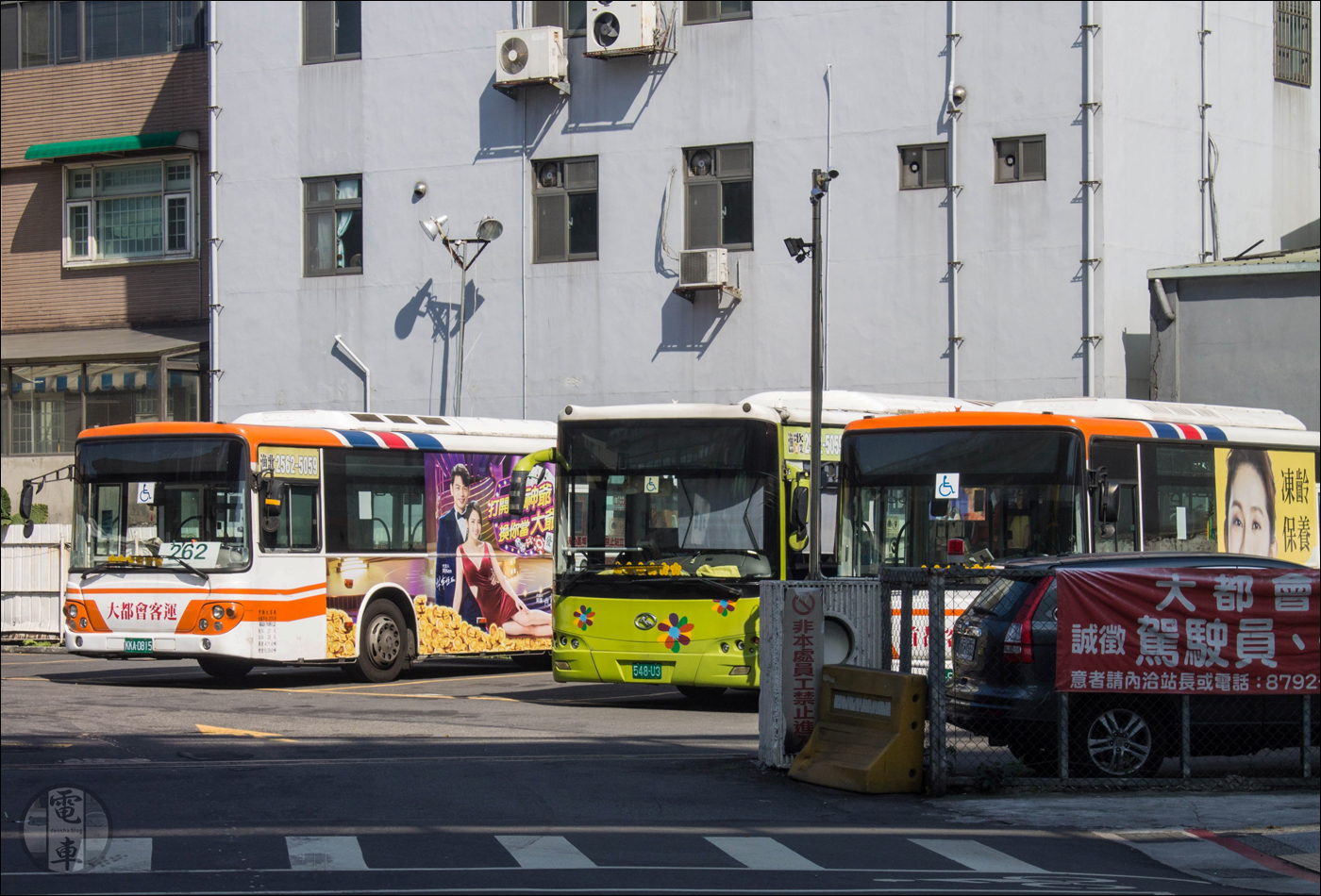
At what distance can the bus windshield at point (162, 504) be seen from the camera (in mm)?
18047

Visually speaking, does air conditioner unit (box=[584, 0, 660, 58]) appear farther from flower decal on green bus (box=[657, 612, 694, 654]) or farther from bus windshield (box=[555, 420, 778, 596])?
flower decal on green bus (box=[657, 612, 694, 654])

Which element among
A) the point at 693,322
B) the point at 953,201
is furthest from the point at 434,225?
the point at 953,201

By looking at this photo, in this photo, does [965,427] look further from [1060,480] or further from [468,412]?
[468,412]

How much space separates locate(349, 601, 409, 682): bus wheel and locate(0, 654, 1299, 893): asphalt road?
2.46 meters

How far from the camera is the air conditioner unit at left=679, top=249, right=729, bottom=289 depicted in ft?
86.9

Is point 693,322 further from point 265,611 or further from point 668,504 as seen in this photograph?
point 668,504

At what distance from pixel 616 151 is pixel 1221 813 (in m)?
19.8

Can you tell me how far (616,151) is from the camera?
1103 inches

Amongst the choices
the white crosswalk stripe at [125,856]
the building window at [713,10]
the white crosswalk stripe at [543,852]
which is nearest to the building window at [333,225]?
the building window at [713,10]

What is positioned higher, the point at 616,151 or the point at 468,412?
the point at 616,151

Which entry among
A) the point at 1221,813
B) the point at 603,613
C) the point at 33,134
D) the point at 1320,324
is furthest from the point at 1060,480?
the point at 33,134

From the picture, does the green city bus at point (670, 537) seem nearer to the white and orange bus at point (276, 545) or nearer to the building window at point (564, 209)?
the white and orange bus at point (276, 545)

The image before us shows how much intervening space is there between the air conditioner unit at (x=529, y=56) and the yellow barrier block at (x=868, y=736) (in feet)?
60.2

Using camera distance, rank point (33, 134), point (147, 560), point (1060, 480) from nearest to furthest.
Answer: point (1060, 480), point (147, 560), point (33, 134)
